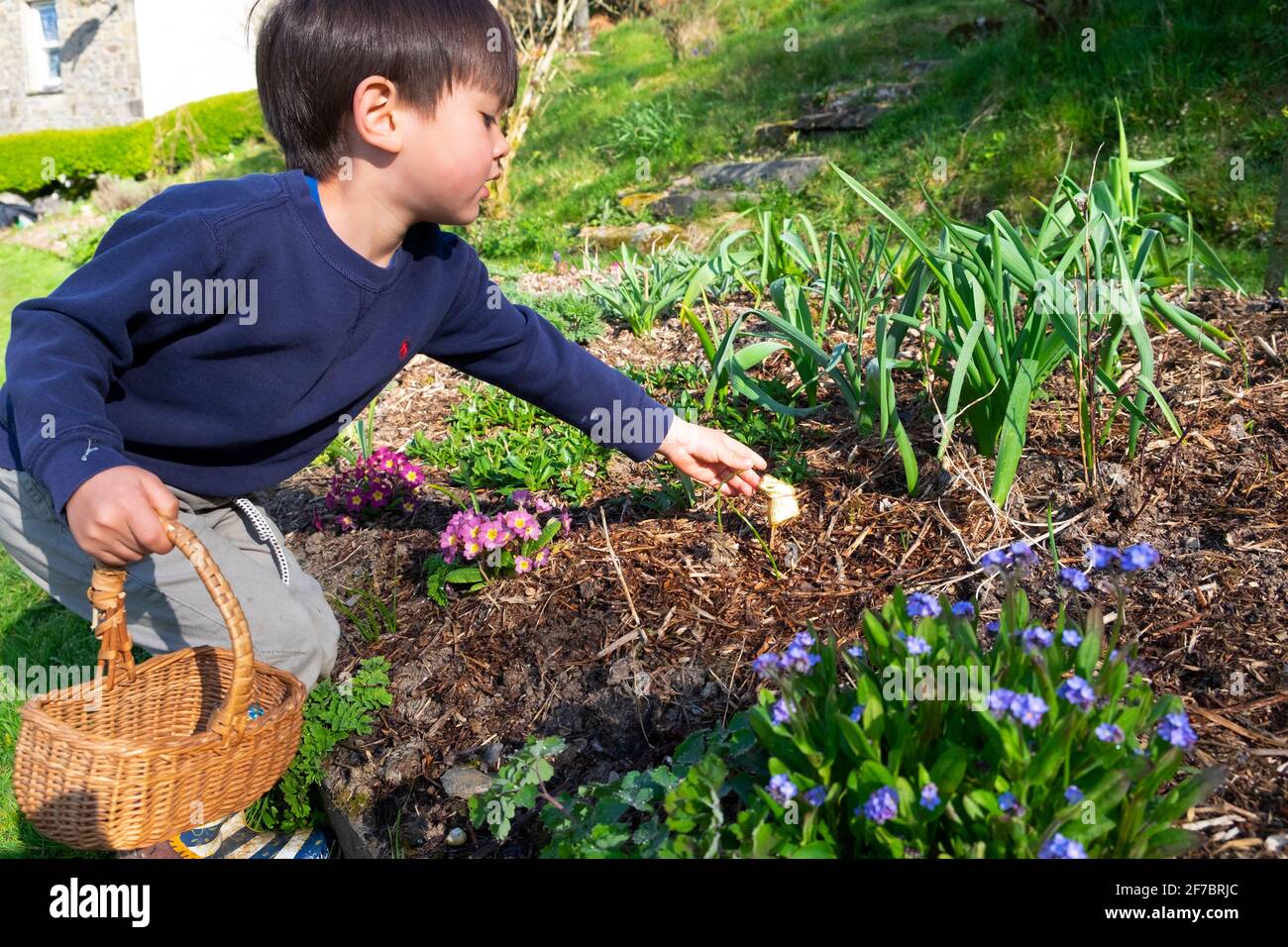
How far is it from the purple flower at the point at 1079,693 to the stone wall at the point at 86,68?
69.4 ft

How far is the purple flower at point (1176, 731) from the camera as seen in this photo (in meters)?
1.26

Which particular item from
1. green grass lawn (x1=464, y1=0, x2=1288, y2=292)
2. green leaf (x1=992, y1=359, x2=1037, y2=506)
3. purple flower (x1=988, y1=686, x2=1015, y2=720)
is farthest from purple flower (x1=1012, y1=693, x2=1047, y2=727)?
green grass lawn (x1=464, y1=0, x2=1288, y2=292)

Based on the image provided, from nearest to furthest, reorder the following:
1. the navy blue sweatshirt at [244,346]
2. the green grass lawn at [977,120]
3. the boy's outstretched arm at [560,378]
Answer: the navy blue sweatshirt at [244,346] < the boy's outstretched arm at [560,378] < the green grass lawn at [977,120]

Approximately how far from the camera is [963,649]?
1494 millimetres

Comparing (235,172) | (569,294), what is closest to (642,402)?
(569,294)

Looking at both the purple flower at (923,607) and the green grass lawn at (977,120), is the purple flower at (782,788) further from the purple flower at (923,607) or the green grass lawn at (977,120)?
the green grass lawn at (977,120)

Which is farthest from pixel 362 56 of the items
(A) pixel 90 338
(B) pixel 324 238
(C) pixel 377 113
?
(A) pixel 90 338

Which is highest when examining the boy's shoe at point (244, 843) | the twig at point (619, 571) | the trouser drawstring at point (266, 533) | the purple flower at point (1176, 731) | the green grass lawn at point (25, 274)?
the purple flower at point (1176, 731)

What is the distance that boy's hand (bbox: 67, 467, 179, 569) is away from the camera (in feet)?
5.51

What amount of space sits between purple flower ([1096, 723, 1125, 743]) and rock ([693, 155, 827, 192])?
675cm

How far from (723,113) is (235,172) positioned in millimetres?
9088

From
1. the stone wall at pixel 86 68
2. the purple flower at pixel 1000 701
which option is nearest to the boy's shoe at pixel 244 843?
the purple flower at pixel 1000 701
